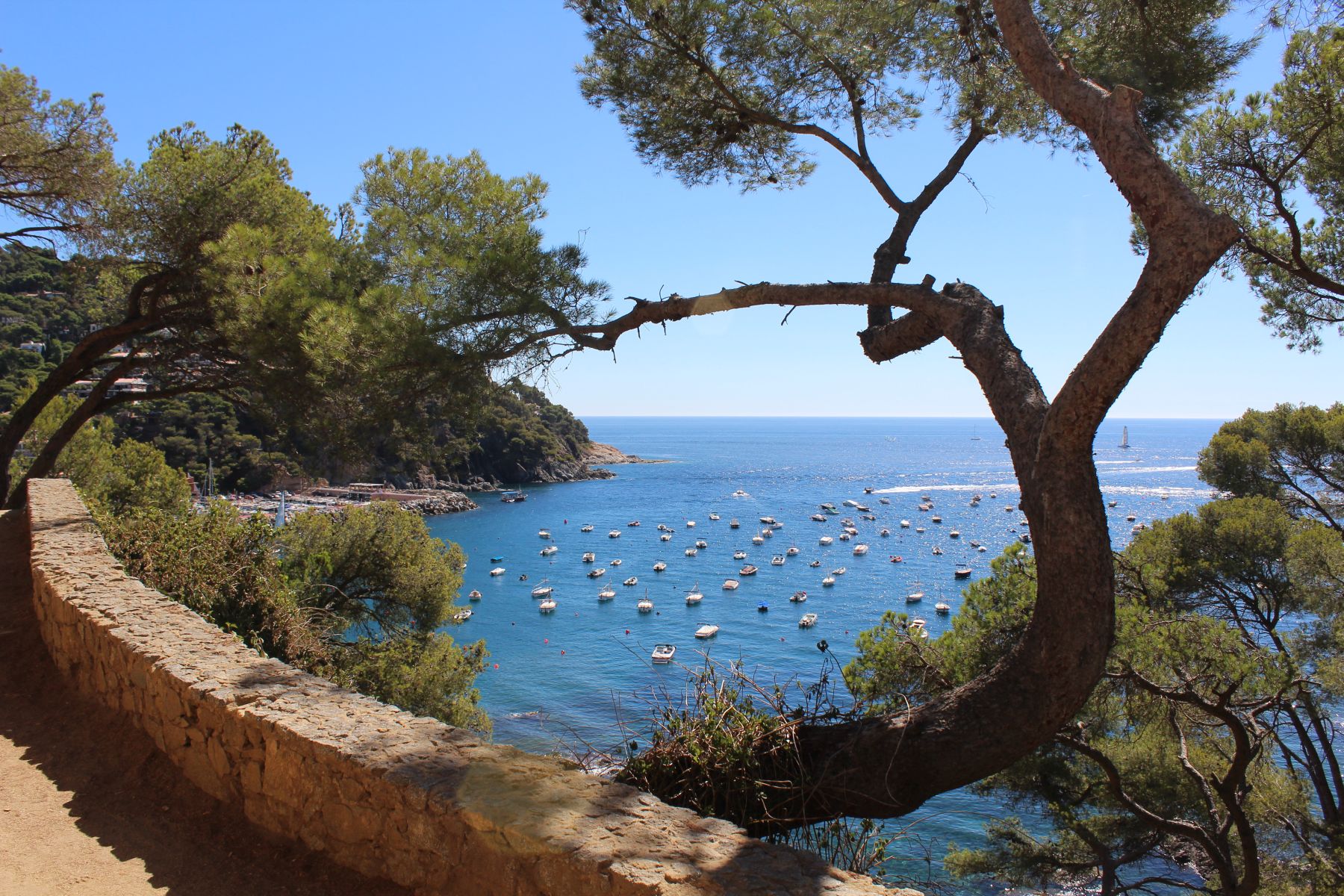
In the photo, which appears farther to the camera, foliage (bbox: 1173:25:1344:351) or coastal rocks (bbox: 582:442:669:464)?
coastal rocks (bbox: 582:442:669:464)

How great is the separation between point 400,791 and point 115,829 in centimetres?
156

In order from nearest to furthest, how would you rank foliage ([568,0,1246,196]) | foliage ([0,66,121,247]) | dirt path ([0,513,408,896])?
1. dirt path ([0,513,408,896])
2. foliage ([568,0,1246,196])
3. foliage ([0,66,121,247])

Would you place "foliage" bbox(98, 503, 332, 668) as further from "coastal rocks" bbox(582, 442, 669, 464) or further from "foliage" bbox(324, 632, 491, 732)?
"coastal rocks" bbox(582, 442, 669, 464)

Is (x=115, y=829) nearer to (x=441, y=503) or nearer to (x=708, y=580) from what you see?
(x=708, y=580)

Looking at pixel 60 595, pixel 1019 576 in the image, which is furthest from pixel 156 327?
pixel 1019 576

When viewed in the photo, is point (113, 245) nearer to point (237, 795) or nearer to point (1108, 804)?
point (237, 795)

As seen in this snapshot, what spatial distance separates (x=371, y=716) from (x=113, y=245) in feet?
29.7

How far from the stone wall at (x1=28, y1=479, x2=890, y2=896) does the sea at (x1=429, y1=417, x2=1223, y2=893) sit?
0.59m

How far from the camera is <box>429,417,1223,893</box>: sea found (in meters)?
16.5

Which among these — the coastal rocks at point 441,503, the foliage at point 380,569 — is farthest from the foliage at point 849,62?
the coastal rocks at point 441,503

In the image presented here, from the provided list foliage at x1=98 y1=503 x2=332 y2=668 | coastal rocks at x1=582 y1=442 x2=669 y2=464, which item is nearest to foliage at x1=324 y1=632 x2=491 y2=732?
foliage at x1=98 y1=503 x2=332 y2=668

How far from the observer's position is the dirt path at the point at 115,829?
2822 mm

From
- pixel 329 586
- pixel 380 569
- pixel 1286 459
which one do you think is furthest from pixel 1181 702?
pixel 380 569

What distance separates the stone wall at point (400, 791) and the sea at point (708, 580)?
0.59m
